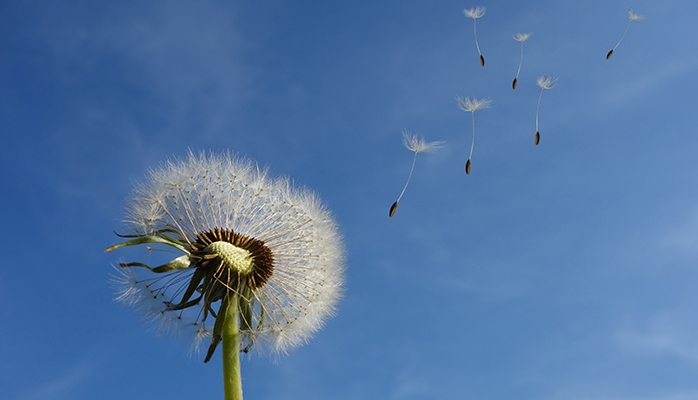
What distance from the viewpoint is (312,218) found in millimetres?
10070

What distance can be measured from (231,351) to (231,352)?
0.04ft

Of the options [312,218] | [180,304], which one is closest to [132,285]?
[180,304]

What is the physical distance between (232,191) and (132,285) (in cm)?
189

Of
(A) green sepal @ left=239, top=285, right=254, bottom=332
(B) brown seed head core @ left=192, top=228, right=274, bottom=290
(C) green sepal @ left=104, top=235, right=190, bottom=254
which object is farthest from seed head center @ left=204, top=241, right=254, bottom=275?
(C) green sepal @ left=104, top=235, right=190, bottom=254

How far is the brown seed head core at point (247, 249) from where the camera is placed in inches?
337

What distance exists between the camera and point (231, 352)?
7.92 m

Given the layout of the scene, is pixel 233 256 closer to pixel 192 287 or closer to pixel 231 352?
pixel 192 287

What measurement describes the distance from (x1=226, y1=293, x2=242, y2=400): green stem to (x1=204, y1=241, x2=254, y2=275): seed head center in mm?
Result: 365

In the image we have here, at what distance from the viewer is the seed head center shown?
27.9 ft

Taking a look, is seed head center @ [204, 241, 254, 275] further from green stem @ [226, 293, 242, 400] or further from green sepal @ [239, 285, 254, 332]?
green stem @ [226, 293, 242, 400]

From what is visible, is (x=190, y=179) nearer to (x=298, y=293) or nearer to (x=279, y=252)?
(x=279, y=252)

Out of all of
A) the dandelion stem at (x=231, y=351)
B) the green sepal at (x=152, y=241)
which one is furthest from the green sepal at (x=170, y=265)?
the dandelion stem at (x=231, y=351)

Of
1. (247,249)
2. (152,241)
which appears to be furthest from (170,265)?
(247,249)

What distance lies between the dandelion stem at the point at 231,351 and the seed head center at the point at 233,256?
0.36 m
